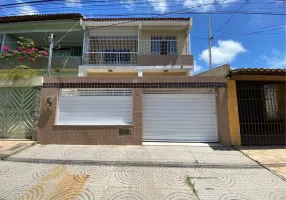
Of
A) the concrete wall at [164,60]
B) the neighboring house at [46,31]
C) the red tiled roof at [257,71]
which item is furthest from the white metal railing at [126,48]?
the red tiled roof at [257,71]

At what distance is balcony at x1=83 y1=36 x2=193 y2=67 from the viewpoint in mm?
11523

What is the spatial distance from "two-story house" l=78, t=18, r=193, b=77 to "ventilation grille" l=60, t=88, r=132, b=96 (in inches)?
198

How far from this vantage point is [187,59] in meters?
11.5

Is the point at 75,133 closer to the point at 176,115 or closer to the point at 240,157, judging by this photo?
the point at 176,115

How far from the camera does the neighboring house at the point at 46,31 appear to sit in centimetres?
1173

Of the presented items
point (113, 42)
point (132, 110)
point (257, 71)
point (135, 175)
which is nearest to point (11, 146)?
point (132, 110)

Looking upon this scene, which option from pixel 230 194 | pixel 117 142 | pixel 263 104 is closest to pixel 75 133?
pixel 117 142

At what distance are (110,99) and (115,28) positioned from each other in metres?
7.90

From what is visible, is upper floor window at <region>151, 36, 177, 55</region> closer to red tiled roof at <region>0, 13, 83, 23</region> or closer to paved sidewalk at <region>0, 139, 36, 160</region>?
red tiled roof at <region>0, 13, 83, 23</region>

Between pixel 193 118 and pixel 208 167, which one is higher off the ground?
pixel 193 118

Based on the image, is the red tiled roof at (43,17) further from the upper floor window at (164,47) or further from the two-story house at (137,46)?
the upper floor window at (164,47)

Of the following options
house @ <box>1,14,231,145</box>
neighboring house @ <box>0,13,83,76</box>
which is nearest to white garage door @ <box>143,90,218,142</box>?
house @ <box>1,14,231,145</box>

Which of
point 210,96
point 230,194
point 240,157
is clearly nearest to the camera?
point 230,194

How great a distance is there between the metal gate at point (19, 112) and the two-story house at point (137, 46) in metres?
4.84
